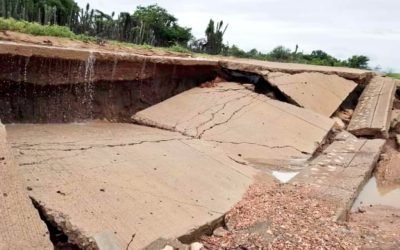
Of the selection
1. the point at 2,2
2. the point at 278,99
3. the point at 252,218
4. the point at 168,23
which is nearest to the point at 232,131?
the point at 278,99

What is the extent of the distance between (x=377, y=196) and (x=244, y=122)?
2.06 metres

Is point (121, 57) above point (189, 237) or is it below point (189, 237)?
above

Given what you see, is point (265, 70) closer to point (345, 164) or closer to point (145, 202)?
point (345, 164)

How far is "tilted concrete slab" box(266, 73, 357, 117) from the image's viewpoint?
809 centimetres

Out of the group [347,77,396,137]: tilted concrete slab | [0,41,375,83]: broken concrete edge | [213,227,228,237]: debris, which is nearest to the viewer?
[213,227,228,237]: debris

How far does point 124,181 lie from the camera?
12.4 feet

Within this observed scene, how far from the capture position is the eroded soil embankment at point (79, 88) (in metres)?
5.29

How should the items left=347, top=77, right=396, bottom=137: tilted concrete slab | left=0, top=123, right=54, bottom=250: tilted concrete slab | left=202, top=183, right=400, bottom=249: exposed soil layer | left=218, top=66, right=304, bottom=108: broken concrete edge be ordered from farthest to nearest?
left=218, top=66, right=304, bottom=108: broken concrete edge < left=347, top=77, right=396, bottom=137: tilted concrete slab < left=202, top=183, right=400, bottom=249: exposed soil layer < left=0, top=123, right=54, bottom=250: tilted concrete slab

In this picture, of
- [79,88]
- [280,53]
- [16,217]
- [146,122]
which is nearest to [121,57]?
[79,88]

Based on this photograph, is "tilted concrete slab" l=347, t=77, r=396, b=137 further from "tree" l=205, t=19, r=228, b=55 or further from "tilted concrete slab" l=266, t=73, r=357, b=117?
"tree" l=205, t=19, r=228, b=55

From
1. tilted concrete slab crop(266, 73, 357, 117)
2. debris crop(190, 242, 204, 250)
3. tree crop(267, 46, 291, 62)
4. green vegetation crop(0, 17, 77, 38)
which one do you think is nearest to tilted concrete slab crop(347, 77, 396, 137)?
tilted concrete slab crop(266, 73, 357, 117)

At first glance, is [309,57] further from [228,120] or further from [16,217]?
[16,217]

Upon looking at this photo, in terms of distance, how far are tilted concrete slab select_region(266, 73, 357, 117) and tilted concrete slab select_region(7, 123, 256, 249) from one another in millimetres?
2985

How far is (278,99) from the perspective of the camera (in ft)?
26.4
